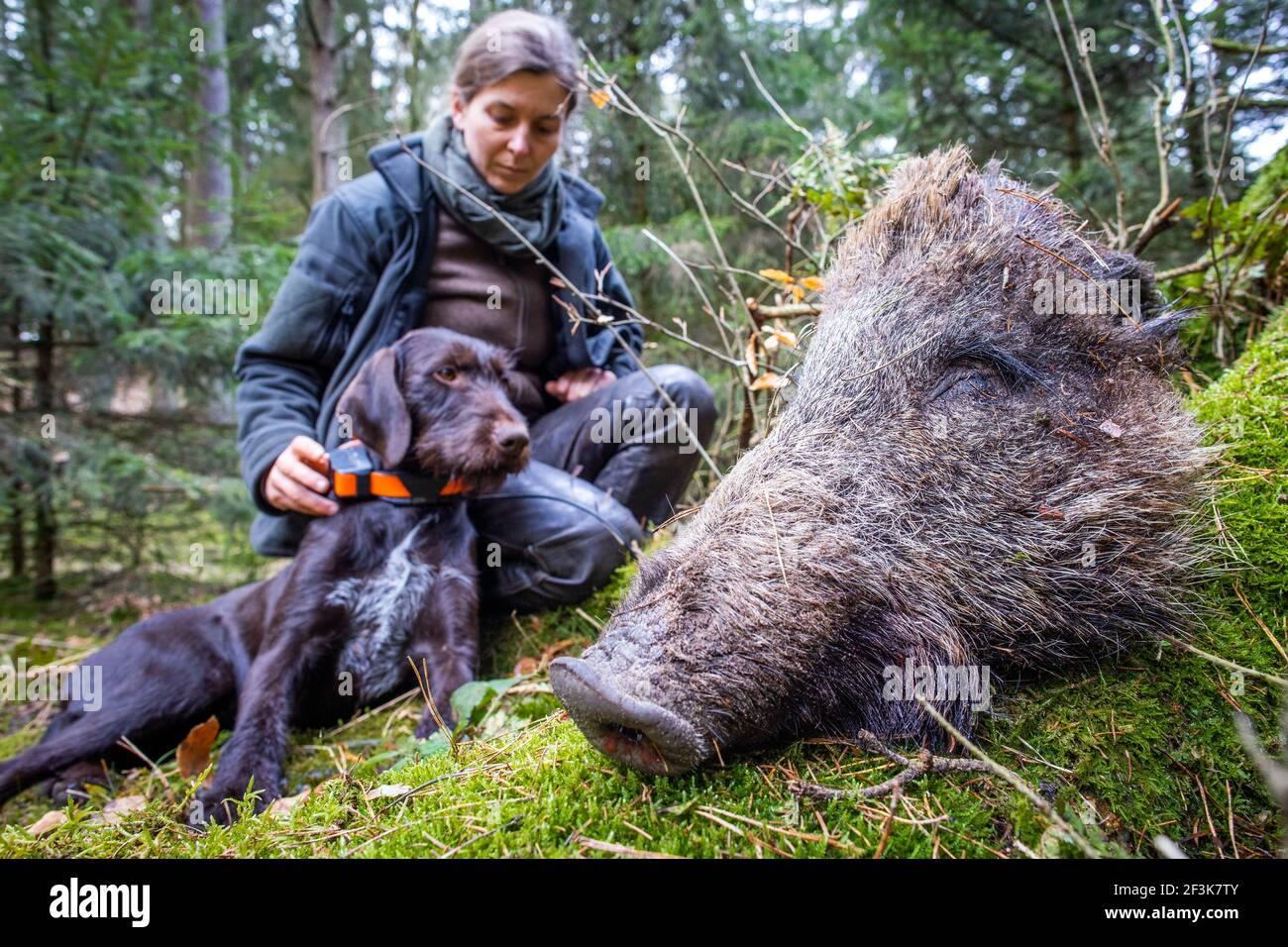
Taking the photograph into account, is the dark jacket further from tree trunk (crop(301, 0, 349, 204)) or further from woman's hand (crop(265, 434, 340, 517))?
tree trunk (crop(301, 0, 349, 204))

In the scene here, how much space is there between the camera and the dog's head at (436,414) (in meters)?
2.89

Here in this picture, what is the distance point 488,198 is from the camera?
3486 millimetres

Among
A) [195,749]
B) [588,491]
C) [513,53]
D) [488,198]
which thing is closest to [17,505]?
[195,749]

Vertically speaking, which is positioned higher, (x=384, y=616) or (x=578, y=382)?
(x=578, y=382)

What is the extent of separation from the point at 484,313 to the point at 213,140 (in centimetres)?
486

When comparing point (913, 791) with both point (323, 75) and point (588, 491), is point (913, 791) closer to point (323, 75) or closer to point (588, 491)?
point (588, 491)

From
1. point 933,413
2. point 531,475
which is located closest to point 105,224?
point 531,475

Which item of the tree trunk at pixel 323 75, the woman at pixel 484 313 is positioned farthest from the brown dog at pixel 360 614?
the tree trunk at pixel 323 75

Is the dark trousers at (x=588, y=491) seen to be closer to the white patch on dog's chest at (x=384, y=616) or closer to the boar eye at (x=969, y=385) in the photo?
the white patch on dog's chest at (x=384, y=616)

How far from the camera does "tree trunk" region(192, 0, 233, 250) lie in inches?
241

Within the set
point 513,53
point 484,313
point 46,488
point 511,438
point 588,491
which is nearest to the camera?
point 511,438

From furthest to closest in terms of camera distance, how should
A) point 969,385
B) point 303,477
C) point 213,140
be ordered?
point 213,140 → point 303,477 → point 969,385

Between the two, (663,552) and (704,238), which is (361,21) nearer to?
(704,238)
